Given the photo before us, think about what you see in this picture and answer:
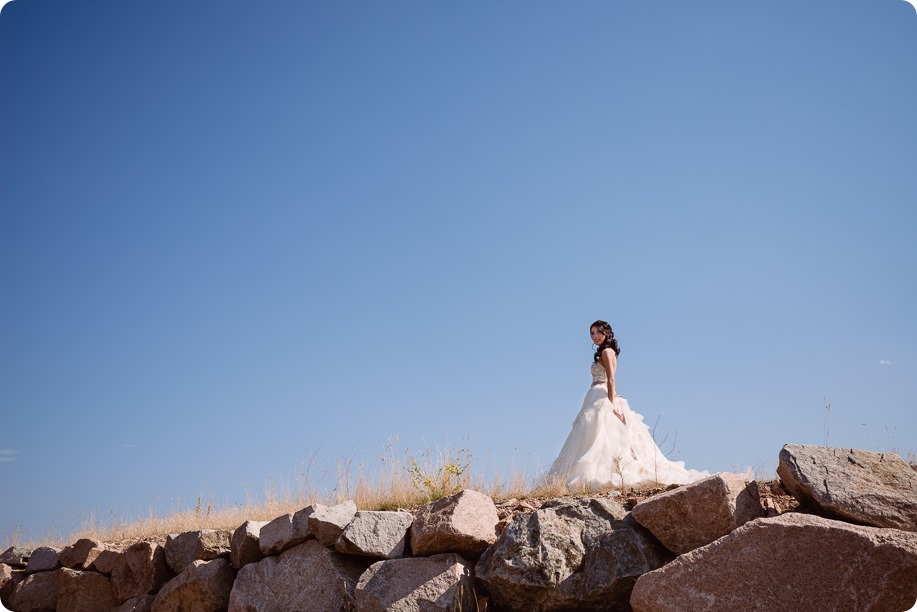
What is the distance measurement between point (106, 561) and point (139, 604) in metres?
1.11

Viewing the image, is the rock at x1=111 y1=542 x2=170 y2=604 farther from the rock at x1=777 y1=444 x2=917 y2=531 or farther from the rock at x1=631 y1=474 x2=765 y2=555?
the rock at x1=777 y1=444 x2=917 y2=531

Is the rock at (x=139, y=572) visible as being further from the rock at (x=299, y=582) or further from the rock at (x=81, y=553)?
the rock at (x=299, y=582)

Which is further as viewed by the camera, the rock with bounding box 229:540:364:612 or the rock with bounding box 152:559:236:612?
the rock with bounding box 152:559:236:612

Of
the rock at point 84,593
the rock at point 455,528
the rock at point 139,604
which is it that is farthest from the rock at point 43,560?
the rock at point 455,528

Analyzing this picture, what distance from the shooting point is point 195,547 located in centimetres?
704

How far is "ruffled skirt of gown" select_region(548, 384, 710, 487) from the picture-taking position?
8.44 meters

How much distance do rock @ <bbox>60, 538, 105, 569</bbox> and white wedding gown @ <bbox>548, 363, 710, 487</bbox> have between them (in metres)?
5.82

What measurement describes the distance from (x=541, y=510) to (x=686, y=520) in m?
1.07

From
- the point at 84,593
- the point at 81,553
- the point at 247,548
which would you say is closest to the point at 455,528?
the point at 247,548

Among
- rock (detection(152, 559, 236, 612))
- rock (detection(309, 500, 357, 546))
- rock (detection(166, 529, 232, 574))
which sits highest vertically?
rock (detection(309, 500, 357, 546))

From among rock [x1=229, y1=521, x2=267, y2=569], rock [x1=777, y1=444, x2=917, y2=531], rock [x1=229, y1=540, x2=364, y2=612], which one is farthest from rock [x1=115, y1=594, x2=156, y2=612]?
rock [x1=777, y1=444, x2=917, y2=531]

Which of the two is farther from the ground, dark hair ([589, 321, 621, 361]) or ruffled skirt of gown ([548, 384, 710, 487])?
dark hair ([589, 321, 621, 361])

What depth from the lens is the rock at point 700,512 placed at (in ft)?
14.7

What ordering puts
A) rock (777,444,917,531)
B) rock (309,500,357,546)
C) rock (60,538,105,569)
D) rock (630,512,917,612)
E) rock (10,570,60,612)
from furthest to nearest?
rock (10,570,60,612)
rock (60,538,105,569)
rock (309,500,357,546)
rock (777,444,917,531)
rock (630,512,917,612)
